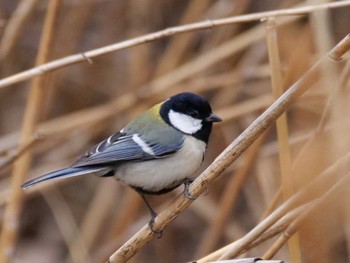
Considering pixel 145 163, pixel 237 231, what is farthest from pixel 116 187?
pixel 145 163

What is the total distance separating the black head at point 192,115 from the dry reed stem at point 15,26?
0.70 metres

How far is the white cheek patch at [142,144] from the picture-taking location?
1.62m

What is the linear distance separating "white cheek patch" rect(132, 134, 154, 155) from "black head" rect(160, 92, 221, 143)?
0.09 m

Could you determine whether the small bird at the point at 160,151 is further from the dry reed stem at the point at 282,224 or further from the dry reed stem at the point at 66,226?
the dry reed stem at the point at 66,226

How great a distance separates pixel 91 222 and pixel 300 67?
1089mm

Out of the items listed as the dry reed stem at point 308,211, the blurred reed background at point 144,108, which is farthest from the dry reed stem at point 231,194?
the dry reed stem at point 308,211

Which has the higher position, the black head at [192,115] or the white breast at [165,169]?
the black head at [192,115]

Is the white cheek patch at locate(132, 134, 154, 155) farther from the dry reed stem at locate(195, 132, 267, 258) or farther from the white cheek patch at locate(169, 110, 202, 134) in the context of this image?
the dry reed stem at locate(195, 132, 267, 258)

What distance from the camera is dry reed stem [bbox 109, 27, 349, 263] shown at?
1.20 m

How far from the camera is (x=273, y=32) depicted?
1.51 meters

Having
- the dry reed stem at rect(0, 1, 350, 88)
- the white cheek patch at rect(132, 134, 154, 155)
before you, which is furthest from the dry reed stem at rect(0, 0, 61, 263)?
the white cheek patch at rect(132, 134, 154, 155)

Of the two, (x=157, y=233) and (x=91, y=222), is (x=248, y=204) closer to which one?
(x=91, y=222)

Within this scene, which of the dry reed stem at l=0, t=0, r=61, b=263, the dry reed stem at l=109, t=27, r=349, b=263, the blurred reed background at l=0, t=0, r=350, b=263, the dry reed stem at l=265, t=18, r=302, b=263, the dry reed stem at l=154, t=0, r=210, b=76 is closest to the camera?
the dry reed stem at l=109, t=27, r=349, b=263

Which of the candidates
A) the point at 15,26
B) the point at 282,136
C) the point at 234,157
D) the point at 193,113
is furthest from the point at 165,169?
the point at 15,26
